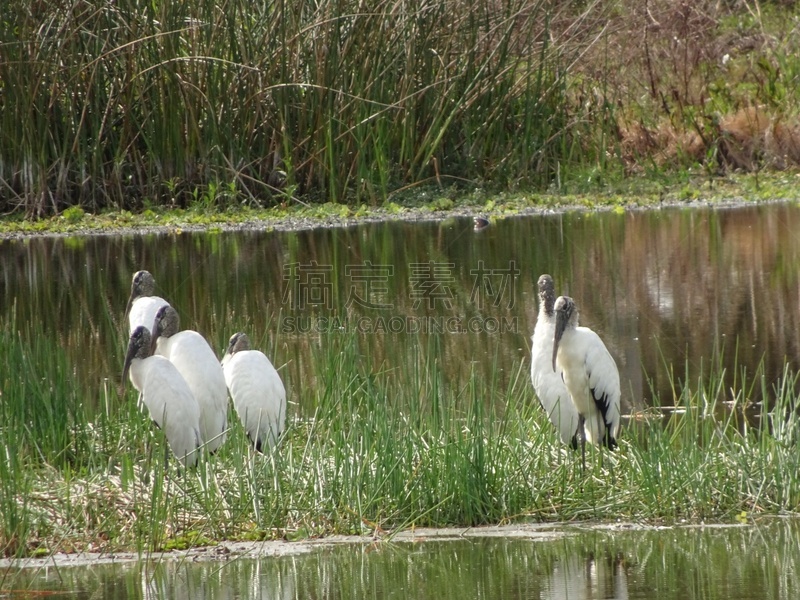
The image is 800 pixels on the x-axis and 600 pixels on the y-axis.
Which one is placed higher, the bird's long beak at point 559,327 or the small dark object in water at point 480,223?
the small dark object in water at point 480,223

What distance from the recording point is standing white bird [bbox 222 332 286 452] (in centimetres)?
600

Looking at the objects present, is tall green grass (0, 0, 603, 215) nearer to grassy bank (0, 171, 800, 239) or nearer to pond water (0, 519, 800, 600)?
grassy bank (0, 171, 800, 239)

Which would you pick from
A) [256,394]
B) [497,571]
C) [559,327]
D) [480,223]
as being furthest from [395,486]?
[480,223]

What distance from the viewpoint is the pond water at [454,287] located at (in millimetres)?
8789

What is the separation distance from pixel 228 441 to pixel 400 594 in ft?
→ 5.92

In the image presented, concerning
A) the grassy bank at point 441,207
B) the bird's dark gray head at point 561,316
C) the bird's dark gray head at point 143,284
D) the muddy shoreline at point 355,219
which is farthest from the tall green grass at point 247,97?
the bird's dark gray head at point 561,316

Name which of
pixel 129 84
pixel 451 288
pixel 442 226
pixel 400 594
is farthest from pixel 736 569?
pixel 129 84

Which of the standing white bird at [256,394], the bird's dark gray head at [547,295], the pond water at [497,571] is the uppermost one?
the bird's dark gray head at [547,295]

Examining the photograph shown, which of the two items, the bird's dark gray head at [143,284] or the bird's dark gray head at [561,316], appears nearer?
the bird's dark gray head at [561,316]

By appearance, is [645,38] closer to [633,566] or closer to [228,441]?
[228,441]

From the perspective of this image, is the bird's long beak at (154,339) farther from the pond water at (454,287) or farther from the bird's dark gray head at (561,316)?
the bird's dark gray head at (561,316)

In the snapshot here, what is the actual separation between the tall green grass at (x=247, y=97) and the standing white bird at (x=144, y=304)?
5485mm

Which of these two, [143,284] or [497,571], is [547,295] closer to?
[497,571]

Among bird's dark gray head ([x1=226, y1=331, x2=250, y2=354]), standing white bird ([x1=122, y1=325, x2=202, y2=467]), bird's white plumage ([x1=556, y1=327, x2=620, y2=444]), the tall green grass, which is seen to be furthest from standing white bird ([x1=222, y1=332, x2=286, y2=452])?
the tall green grass
